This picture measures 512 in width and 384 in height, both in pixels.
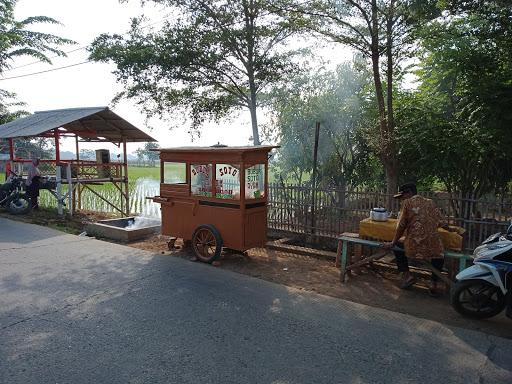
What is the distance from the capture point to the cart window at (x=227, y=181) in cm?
686

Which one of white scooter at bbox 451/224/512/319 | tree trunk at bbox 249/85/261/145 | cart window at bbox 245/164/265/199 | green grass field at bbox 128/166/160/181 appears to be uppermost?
tree trunk at bbox 249/85/261/145

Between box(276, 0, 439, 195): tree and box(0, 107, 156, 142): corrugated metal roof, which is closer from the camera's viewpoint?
box(276, 0, 439, 195): tree

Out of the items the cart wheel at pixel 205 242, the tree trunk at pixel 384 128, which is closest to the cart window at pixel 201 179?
the cart wheel at pixel 205 242

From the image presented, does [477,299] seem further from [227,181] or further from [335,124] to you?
[335,124]

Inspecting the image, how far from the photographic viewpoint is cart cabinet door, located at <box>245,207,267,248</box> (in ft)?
22.8

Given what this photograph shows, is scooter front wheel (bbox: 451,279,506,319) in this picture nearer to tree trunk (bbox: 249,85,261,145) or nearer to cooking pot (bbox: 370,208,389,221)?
cooking pot (bbox: 370,208,389,221)

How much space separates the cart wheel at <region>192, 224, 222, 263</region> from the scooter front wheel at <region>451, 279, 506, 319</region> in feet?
12.3

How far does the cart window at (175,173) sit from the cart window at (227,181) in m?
0.78

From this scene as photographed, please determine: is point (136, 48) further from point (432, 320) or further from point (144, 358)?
point (432, 320)

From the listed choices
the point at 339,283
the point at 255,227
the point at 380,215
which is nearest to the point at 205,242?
the point at 255,227

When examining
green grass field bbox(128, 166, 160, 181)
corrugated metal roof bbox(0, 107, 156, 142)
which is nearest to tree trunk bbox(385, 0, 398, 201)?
corrugated metal roof bbox(0, 107, 156, 142)

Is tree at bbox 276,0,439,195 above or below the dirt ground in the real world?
above

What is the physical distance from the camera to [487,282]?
4523 mm

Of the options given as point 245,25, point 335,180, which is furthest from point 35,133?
point 335,180
